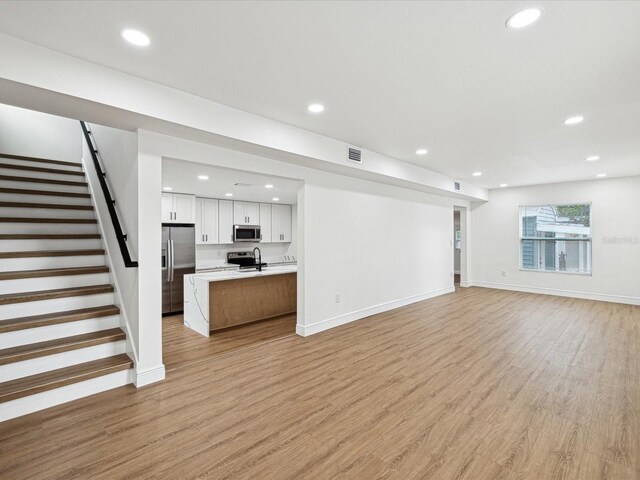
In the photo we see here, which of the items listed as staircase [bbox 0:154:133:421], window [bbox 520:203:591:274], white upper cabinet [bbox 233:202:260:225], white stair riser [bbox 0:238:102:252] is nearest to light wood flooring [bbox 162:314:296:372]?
staircase [bbox 0:154:133:421]

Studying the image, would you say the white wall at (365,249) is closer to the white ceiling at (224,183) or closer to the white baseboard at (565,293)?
the white ceiling at (224,183)

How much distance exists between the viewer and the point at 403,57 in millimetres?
2238

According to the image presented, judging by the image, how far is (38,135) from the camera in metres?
5.51

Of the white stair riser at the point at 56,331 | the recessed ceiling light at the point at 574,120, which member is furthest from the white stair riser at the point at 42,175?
the recessed ceiling light at the point at 574,120

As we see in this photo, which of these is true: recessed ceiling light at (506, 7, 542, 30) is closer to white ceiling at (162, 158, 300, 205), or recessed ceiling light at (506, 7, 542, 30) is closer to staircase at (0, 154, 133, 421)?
white ceiling at (162, 158, 300, 205)

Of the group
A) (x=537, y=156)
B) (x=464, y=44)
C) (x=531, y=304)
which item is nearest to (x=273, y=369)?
(x=464, y=44)

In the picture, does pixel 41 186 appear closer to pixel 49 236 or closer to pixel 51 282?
pixel 49 236

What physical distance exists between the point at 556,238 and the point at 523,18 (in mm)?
7245

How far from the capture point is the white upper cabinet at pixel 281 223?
8.73 meters

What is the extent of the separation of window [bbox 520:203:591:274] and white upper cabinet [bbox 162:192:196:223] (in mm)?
8019

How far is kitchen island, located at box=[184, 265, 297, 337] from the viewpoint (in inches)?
183

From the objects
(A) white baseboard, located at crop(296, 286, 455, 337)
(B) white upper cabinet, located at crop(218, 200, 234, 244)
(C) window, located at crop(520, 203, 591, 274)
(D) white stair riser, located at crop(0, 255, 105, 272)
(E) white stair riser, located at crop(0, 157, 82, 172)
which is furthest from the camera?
(B) white upper cabinet, located at crop(218, 200, 234, 244)

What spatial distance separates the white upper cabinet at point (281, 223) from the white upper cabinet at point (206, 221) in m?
1.72

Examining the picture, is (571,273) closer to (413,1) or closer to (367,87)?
(367,87)
